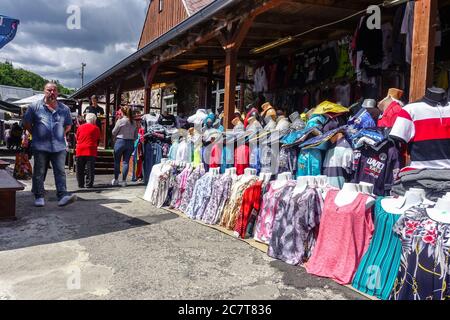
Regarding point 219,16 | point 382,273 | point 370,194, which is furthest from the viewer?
point 219,16

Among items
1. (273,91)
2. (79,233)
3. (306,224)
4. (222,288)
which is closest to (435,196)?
(306,224)

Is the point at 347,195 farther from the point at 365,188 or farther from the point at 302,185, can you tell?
the point at 302,185

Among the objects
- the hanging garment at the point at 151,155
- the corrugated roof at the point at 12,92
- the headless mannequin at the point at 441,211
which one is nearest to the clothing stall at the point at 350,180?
the headless mannequin at the point at 441,211

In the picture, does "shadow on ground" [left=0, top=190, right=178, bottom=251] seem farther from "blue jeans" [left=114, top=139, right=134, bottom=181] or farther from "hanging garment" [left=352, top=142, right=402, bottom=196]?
"hanging garment" [left=352, top=142, right=402, bottom=196]

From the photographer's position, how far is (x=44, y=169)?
19.0 ft

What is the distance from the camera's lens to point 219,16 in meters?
6.32

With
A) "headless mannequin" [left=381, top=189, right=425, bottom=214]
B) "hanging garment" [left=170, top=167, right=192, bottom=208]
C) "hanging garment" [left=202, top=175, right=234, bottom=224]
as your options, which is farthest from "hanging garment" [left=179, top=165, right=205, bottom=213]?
"headless mannequin" [left=381, top=189, right=425, bottom=214]

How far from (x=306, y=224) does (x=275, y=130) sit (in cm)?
162

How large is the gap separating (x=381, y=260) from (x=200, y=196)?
2.95 m

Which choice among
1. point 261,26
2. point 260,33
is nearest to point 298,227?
point 261,26

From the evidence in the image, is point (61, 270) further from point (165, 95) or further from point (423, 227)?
point (165, 95)

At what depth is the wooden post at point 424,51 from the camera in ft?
11.4

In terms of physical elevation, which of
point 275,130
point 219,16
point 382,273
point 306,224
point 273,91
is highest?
point 219,16

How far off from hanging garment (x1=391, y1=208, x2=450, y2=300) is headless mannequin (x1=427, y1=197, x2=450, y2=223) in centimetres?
3
